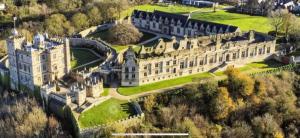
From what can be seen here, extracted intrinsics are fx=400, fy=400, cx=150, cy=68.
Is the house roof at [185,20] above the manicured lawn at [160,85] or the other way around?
above

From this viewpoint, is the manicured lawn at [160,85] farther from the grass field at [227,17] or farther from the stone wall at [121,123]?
the grass field at [227,17]

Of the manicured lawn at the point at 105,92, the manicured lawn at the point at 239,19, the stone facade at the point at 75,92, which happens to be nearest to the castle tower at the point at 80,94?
the stone facade at the point at 75,92

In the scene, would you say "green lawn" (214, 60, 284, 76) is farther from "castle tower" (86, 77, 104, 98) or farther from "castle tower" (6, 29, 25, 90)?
"castle tower" (6, 29, 25, 90)

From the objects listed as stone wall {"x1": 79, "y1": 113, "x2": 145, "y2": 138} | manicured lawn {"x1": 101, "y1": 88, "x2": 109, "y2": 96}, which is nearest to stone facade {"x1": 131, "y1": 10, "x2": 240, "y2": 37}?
manicured lawn {"x1": 101, "y1": 88, "x2": 109, "y2": 96}

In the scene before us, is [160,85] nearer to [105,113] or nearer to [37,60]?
[105,113]

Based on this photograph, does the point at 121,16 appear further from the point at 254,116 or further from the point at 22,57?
the point at 254,116

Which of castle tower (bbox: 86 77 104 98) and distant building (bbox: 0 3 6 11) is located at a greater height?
distant building (bbox: 0 3 6 11)
